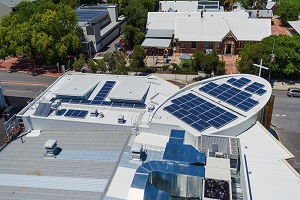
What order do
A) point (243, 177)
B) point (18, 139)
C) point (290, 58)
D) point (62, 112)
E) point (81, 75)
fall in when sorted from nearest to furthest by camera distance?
point (243, 177)
point (18, 139)
point (62, 112)
point (81, 75)
point (290, 58)

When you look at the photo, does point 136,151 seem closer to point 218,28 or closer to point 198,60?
point 198,60

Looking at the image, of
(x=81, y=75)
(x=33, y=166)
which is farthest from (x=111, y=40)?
(x=33, y=166)

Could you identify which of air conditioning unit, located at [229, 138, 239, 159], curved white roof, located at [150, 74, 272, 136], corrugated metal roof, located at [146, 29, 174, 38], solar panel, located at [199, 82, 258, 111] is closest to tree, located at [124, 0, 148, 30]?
corrugated metal roof, located at [146, 29, 174, 38]

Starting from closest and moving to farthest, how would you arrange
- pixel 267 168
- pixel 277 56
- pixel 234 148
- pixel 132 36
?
pixel 267 168 < pixel 234 148 < pixel 277 56 < pixel 132 36

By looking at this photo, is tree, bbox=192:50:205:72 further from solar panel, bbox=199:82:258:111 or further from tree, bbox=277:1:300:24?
tree, bbox=277:1:300:24

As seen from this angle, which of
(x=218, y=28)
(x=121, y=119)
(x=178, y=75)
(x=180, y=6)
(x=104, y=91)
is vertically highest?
(x=180, y=6)

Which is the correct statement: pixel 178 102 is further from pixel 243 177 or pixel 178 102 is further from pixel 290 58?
pixel 290 58

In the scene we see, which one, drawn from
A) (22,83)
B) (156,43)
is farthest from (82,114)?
(156,43)
